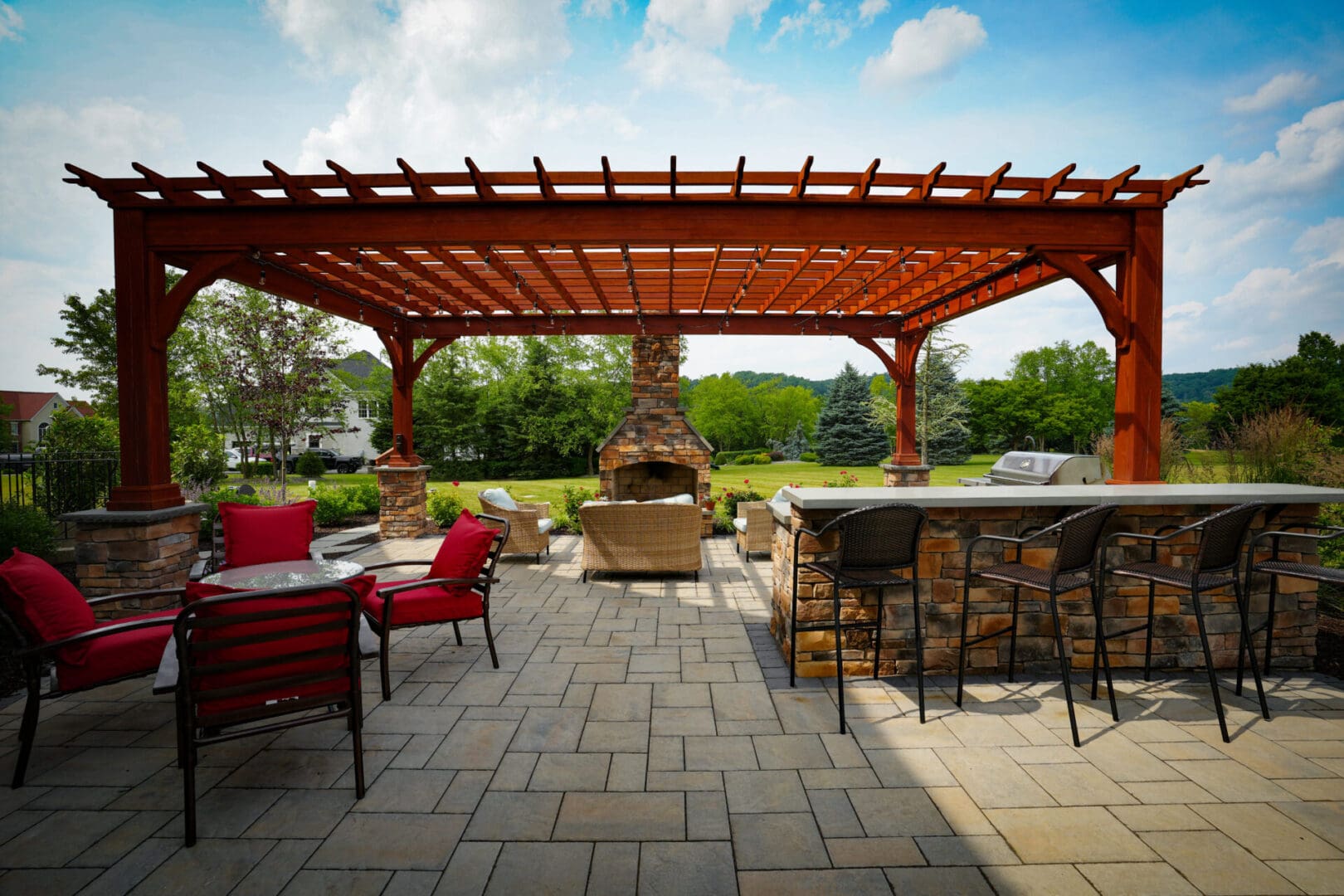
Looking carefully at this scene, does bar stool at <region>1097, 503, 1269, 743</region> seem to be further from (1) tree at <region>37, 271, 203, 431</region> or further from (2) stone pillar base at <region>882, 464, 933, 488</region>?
(1) tree at <region>37, 271, 203, 431</region>

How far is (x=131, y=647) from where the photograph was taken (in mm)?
2643

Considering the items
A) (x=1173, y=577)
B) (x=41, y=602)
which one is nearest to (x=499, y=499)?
(x=41, y=602)

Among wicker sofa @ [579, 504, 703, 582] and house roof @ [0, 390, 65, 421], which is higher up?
house roof @ [0, 390, 65, 421]

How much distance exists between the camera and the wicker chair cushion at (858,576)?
2850 mm

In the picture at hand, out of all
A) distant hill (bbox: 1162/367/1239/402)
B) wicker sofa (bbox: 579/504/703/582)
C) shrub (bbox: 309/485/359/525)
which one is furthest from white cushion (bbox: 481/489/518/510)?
distant hill (bbox: 1162/367/1239/402)

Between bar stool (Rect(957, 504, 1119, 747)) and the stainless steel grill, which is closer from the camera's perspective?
bar stool (Rect(957, 504, 1119, 747))

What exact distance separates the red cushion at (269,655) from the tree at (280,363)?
8.76 metres

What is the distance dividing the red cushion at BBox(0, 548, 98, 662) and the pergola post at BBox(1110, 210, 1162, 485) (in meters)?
6.58

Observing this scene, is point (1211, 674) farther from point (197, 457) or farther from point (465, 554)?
point (197, 457)

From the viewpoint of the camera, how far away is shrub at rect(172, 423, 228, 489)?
32.1 ft

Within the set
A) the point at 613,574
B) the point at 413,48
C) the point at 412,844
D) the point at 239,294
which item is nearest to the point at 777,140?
the point at 413,48

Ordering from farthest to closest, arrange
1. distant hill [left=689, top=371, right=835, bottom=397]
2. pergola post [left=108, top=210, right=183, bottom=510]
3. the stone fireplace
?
distant hill [left=689, top=371, right=835, bottom=397]
the stone fireplace
pergola post [left=108, top=210, right=183, bottom=510]

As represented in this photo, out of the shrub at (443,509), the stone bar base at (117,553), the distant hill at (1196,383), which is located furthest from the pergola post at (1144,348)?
the distant hill at (1196,383)

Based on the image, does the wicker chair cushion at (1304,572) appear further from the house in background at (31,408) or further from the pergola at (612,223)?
the house in background at (31,408)
